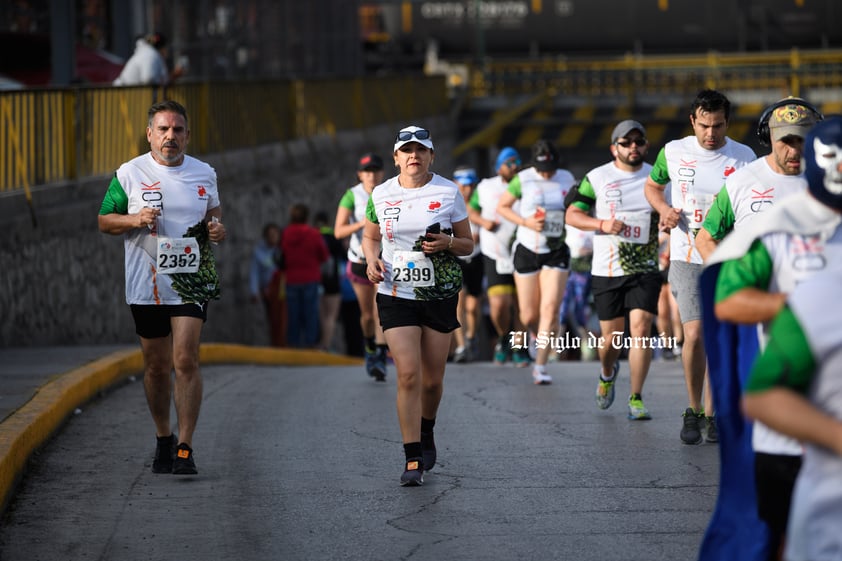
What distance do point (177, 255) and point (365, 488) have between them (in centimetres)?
163

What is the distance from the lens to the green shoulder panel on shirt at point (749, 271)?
205 inches

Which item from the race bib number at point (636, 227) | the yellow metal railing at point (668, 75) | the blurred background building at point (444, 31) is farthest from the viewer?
the yellow metal railing at point (668, 75)

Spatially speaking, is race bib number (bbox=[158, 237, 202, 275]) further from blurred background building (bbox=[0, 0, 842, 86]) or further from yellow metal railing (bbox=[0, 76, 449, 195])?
blurred background building (bbox=[0, 0, 842, 86])

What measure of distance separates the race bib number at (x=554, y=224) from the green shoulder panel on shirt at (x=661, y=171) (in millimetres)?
4336

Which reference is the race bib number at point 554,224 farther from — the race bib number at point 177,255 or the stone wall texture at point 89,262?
the race bib number at point 177,255

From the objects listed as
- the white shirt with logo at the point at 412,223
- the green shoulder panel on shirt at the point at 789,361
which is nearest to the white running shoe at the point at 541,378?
the white shirt with logo at the point at 412,223

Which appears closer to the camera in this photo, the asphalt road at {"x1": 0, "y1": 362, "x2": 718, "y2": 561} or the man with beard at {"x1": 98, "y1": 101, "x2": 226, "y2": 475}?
the asphalt road at {"x1": 0, "y1": 362, "x2": 718, "y2": 561}

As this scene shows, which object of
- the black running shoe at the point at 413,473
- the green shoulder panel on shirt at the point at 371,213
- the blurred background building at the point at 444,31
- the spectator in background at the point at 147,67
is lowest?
the black running shoe at the point at 413,473

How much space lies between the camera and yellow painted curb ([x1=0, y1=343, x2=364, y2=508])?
915 centimetres

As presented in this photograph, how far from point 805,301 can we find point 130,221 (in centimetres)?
553

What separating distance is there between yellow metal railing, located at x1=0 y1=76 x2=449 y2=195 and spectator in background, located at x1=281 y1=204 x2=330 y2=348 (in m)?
1.75

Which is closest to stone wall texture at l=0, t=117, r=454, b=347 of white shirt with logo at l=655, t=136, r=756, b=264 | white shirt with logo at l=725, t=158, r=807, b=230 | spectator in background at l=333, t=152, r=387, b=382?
spectator in background at l=333, t=152, r=387, b=382

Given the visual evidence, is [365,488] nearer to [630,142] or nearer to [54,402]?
[54,402]

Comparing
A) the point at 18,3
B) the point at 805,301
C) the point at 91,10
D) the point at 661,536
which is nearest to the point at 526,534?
the point at 661,536
